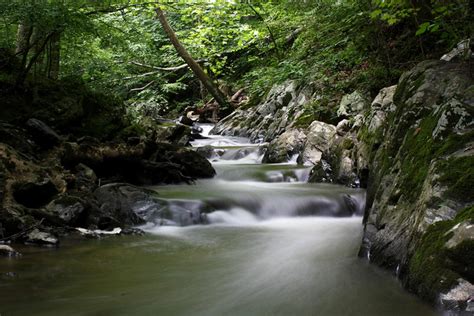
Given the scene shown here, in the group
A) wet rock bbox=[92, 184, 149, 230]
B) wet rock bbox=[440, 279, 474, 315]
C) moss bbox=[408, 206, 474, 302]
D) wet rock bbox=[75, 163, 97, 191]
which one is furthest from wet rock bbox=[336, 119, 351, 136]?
wet rock bbox=[440, 279, 474, 315]

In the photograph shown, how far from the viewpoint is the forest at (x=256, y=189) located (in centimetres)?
302

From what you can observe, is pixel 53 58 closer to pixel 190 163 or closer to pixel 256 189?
pixel 190 163

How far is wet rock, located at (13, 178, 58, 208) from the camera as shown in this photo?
5098 mm

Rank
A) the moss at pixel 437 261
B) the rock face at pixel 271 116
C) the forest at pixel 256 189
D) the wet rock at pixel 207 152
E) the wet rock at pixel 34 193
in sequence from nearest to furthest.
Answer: the moss at pixel 437 261
the forest at pixel 256 189
the wet rock at pixel 34 193
the wet rock at pixel 207 152
the rock face at pixel 271 116

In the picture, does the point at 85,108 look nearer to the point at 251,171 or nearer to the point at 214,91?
the point at 251,171

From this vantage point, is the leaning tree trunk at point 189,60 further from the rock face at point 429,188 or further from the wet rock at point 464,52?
the rock face at point 429,188

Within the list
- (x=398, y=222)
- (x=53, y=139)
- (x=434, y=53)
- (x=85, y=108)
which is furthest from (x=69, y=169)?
(x=434, y=53)

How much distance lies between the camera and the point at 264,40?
56.7 ft

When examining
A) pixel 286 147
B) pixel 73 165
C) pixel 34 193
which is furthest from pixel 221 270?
pixel 286 147

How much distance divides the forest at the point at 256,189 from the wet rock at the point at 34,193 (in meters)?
0.02

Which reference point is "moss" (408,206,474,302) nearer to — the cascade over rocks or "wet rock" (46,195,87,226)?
the cascade over rocks

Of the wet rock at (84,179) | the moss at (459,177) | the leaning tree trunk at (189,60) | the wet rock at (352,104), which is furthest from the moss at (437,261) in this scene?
the leaning tree trunk at (189,60)

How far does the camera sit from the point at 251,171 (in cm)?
936

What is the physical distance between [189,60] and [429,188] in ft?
41.6
